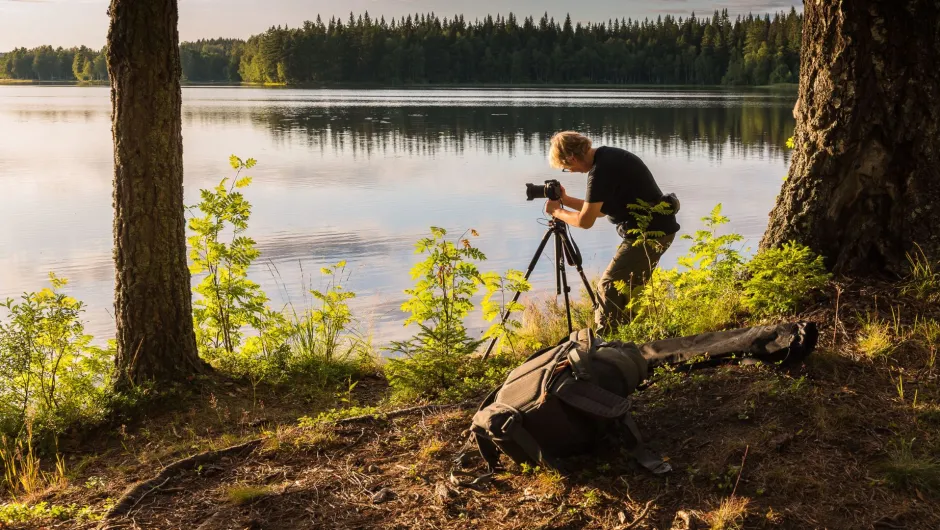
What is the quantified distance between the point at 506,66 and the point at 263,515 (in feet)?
384

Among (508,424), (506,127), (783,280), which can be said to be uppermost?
(506,127)

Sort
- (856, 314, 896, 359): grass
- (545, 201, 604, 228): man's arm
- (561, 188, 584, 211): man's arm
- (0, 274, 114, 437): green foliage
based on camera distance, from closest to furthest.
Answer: (856, 314, 896, 359): grass
(0, 274, 114, 437): green foliage
(545, 201, 604, 228): man's arm
(561, 188, 584, 211): man's arm

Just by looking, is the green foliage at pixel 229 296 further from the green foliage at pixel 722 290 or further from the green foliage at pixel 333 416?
the green foliage at pixel 722 290

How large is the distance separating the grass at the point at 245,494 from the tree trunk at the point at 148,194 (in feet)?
7.37

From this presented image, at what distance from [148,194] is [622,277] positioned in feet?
10.8

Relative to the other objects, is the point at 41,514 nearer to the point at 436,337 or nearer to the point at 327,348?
the point at 436,337

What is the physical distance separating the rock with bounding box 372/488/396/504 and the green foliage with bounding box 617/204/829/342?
7.17 feet

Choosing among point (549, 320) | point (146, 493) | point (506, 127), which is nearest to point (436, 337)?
point (146, 493)

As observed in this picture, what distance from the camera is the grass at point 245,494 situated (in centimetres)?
322

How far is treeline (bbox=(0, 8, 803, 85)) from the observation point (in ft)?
357

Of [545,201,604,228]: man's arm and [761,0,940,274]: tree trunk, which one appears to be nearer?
[761,0,940,274]: tree trunk

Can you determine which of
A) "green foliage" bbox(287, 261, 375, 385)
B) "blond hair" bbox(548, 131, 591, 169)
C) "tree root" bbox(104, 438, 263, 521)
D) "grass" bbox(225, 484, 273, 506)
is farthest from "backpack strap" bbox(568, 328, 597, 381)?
"green foliage" bbox(287, 261, 375, 385)

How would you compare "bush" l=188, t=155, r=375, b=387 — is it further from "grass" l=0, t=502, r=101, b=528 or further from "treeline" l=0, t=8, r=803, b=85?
"treeline" l=0, t=8, r=803, b=85

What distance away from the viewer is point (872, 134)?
4.55m
